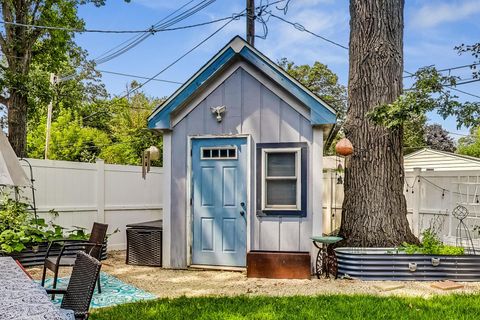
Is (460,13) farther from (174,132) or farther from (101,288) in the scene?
(101,288)

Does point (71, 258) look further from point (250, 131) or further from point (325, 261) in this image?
point (325, 261)

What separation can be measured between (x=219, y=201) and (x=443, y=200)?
4.36 metres

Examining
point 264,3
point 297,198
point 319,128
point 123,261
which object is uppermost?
point 264,3

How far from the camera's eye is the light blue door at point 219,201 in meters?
6.80

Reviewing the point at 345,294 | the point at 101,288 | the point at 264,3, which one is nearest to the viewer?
the point at 345,294

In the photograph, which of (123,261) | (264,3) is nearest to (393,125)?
(123,261)

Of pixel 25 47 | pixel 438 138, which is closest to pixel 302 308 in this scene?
pixel 25 47

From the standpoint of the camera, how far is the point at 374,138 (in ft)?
22.6

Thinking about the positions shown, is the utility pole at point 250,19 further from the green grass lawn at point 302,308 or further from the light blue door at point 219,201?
the green grass lawn at point 302,308

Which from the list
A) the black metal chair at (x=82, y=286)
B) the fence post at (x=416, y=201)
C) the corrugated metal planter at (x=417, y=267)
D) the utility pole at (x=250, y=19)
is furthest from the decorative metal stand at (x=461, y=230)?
the black metal chair at (x=82, y=286)

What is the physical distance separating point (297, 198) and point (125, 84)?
62.2 ft

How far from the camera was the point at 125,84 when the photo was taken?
76.7 ft

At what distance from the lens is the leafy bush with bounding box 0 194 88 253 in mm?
6277

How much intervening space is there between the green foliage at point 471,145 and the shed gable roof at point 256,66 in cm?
1996
